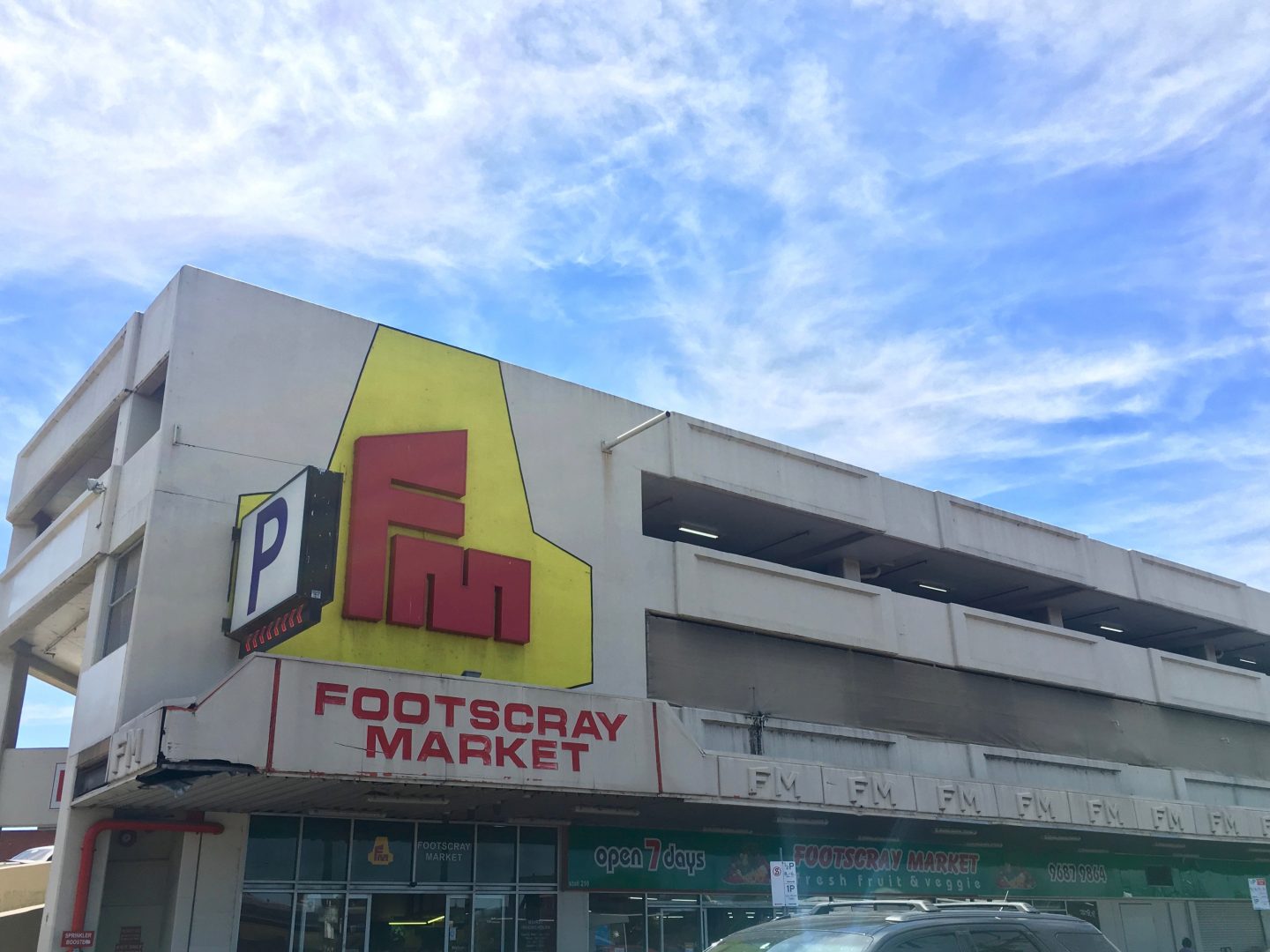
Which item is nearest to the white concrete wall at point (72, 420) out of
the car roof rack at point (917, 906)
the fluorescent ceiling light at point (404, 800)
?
the fluorescent ceiling light at point (404, 800)

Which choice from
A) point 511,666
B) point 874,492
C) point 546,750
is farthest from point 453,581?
point 874,492

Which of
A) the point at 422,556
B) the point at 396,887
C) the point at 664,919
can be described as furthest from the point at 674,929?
the point at 422,556

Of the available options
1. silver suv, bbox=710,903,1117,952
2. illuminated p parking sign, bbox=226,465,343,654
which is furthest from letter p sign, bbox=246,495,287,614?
silver suv, bbox=710,903,1117,952

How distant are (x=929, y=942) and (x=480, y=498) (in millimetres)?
12716

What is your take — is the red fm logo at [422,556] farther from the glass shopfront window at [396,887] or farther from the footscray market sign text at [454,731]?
the glass shopfront window at [396,887]

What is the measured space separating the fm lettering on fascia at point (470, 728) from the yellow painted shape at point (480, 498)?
7.18ft

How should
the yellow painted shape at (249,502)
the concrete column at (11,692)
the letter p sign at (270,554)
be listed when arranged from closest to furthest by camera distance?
1. the letter p sign at (270,554)
2. the yellow painted shape at (249,502)
3. the concrete column at (11,692)

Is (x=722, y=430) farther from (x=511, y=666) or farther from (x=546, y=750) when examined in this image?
(x=546, y=750)

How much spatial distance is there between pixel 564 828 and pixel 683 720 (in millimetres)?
2584

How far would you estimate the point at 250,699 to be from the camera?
523 inches

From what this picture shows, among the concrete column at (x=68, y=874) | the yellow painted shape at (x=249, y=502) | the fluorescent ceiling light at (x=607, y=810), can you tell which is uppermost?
the yellow painted shape at (x=249, y=502)

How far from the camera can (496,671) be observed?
1742 cm

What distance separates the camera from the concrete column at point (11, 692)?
21.9m

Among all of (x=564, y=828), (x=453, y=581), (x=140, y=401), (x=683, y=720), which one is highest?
(x=140, y=401)
